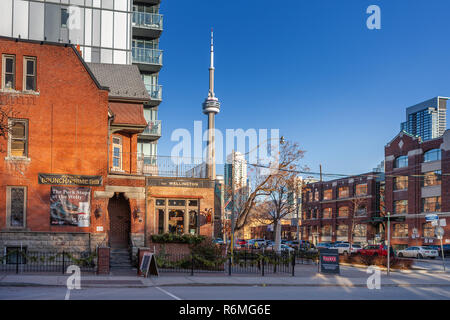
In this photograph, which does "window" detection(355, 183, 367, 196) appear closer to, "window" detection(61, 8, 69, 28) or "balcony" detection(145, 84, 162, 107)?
"balcony" detection(145, 84, 162, 107)

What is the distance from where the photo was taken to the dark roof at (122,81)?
32.0 meters

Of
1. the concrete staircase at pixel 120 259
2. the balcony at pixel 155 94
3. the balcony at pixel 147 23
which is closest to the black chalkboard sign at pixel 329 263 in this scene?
the concrete staircase at pixel 120 259

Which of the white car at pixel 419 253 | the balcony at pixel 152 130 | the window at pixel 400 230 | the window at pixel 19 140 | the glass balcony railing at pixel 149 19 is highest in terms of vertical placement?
the glass balcony railing at pixel 149 19

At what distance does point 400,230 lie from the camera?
242 feet

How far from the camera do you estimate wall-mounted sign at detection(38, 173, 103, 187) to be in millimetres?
26688

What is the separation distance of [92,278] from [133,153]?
1269cm

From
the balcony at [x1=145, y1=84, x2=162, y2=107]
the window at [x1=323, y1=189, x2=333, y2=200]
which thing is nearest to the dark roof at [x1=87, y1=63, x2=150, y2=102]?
the balcony at [x1=145, y1=84, x2=162, y2=107]

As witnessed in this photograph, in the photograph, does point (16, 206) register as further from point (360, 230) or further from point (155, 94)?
point (360, 230)

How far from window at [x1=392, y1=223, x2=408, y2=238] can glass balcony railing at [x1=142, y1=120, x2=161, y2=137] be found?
41.2 meters

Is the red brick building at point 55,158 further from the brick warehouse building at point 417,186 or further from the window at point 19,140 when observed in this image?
the brick warehouse building at point 417,186

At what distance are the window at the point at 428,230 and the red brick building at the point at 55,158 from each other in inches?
1950

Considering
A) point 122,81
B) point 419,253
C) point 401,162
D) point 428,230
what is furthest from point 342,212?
point 122,81

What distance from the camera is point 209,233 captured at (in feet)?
97.5
